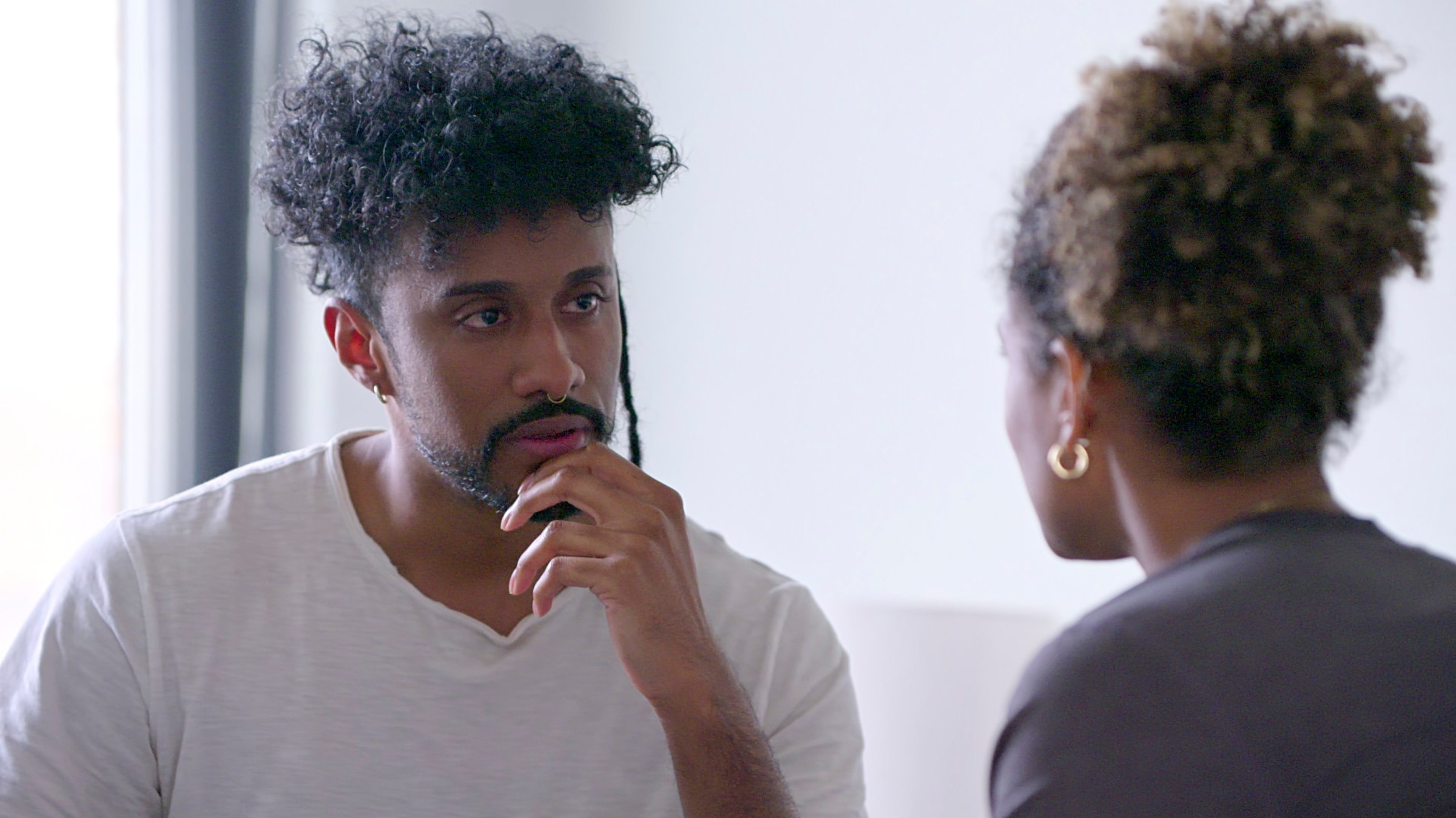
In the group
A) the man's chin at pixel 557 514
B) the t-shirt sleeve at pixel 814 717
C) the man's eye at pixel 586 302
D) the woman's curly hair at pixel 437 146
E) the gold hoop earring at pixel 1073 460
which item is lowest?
the t-shirt sleeve at pixel 814 717

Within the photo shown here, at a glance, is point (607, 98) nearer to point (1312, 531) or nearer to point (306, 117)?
point (306, 117)

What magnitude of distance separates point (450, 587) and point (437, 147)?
47 cm

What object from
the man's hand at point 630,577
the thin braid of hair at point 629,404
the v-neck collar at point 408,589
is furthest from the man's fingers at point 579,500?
the thin braid of hair at point 629,404

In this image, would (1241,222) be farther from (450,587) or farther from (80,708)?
(80,708)

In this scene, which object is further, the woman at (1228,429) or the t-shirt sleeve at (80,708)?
the t-shirt sleeve at (80,708)

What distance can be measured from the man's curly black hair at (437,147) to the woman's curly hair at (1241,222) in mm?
619

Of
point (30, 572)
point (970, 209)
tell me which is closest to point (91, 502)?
point (30, 572)

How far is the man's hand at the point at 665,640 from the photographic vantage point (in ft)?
3.81

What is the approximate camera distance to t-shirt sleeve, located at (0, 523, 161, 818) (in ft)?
3.81

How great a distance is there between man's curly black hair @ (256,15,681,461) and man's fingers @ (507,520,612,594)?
12.0 inches

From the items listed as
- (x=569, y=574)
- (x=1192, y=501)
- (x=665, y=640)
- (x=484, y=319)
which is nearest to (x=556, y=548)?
(x=569, y=574)

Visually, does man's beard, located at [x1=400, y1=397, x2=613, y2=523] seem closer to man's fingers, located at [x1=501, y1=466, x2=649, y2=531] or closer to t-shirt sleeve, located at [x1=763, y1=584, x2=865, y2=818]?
man's fingers, located at [x1=501, y1=466, x2=649, y2=531]

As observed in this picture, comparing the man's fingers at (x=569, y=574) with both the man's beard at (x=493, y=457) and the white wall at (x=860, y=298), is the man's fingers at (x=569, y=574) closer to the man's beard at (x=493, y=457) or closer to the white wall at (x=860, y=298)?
the man's beard at (x=493, y=457)

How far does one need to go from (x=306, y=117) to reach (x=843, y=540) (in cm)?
125
